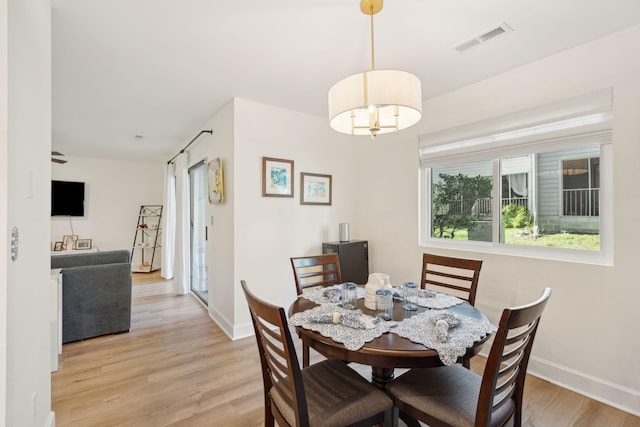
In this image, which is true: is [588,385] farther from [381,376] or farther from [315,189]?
[315,189]

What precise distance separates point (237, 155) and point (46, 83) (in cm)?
158

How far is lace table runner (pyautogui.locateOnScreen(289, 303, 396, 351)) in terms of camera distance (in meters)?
1.28

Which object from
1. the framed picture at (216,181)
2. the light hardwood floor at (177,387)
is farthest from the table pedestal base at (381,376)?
the framed picture at (216,181)

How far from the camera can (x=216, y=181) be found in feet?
10.9

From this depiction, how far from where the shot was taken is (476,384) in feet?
4.51

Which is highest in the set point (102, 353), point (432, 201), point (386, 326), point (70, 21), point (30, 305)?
point (70, 21)

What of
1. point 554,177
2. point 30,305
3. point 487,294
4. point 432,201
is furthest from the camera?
point 432,201

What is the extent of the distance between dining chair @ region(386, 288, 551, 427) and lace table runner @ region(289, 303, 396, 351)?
30 centimetres

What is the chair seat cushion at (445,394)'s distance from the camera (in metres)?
1.21

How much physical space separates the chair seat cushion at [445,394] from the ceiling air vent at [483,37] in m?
2.10

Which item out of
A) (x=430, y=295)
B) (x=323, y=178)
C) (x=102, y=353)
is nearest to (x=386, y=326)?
(x=430, y=295)

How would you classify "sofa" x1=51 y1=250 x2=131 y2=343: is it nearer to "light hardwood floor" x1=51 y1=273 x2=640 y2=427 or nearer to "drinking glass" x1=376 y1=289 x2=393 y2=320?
"light hardwood floor" x1=51 y1=273 x2=640 y2=427

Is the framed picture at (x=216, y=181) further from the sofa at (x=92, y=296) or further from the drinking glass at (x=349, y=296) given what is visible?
the drinking glass at (x=349, y=296)

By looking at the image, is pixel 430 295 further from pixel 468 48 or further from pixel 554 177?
pixel 468 48
